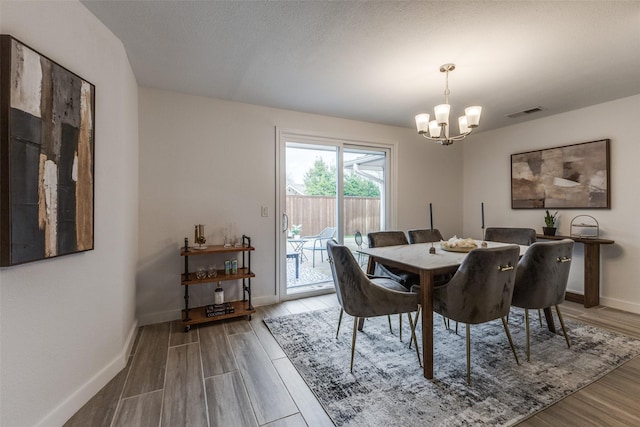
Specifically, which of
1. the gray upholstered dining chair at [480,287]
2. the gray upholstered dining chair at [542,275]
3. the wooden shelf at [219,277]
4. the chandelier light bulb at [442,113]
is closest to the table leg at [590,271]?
the gray upholstered dining chair at [542,275]

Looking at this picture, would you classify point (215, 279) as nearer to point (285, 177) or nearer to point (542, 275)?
point (285, 177)

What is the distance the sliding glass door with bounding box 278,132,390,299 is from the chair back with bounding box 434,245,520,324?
2.06 metres

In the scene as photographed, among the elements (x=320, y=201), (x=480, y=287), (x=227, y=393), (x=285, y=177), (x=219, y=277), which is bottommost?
(x=227, y=393)

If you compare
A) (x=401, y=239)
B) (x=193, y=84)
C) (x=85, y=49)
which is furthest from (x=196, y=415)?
(x=193, y=84)

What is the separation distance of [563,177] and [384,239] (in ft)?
8.53

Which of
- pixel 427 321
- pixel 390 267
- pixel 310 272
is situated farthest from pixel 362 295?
pixel 310 272

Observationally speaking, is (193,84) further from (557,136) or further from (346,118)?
(557,136)

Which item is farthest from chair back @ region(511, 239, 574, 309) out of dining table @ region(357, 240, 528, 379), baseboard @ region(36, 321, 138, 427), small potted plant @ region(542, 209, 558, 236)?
baseboard @ region(36, 321, 138, 427)

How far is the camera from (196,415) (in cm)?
152

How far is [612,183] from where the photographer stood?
316cm

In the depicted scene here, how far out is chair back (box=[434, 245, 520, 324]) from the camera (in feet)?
5.78

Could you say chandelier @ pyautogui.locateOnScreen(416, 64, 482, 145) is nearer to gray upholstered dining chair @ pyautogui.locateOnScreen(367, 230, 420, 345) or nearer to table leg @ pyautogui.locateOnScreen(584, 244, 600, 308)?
gray upholstered dining chair @ pyautogui.locateOnScreen(367, 230, 420, 345)

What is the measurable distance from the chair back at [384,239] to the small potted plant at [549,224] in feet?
6.33

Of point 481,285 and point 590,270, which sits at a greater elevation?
point 481,285
